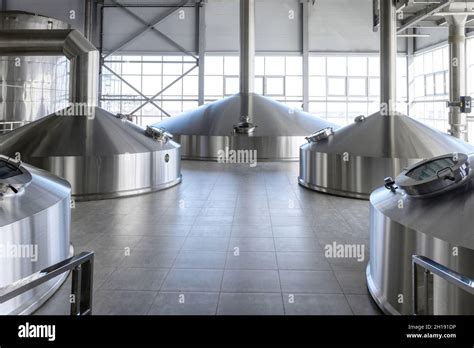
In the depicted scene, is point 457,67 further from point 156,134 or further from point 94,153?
point 94,153

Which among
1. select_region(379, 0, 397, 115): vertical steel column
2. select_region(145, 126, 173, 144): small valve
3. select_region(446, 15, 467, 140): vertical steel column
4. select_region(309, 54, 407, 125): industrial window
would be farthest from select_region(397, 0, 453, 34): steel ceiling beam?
select_region(145, 126, 173, 144): small valve

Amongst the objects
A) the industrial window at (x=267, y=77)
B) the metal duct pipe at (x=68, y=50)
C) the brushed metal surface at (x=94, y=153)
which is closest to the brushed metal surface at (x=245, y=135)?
the brushed metal surface at (x=94, y=153)

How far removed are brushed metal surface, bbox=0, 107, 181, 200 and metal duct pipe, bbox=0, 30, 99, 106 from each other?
50cm

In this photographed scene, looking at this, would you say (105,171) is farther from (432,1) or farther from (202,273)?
(432,1)

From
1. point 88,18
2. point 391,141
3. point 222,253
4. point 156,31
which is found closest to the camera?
point 222,253

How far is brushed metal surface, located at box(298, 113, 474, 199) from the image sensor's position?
7332mm

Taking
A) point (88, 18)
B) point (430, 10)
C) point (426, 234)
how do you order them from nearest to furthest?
point (426, 234) < point (430, 10) < point (88, 18)

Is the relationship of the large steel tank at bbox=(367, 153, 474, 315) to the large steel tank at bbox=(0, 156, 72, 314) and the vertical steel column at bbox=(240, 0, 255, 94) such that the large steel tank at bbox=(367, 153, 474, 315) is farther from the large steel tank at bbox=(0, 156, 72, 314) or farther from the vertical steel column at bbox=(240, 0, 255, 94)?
the vertical steel column at bbox=(240, 0, 255, 94)

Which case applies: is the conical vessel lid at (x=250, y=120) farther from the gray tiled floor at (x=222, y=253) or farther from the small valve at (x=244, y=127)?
the gray tiled floor at (x=222, y=253)

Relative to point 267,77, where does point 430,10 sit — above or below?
below

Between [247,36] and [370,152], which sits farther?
[247,36]

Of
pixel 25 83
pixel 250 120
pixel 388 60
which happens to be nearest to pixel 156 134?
pixel 388 60

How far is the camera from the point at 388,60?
8555mm

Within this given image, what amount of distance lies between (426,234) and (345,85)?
20.6 m
